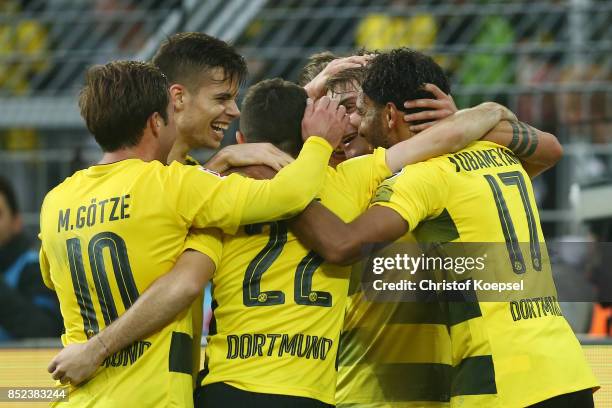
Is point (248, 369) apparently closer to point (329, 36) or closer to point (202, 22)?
point (329, 36)

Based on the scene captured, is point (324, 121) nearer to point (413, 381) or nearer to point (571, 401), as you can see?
point (413, 381)

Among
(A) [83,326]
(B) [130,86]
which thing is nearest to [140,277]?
(A) [83,326]

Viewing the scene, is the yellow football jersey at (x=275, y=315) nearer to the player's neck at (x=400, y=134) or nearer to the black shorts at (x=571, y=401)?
the player's neck at (x=400, y=134)

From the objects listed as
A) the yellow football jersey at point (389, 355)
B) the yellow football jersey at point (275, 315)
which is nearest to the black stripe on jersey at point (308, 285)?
the yellow football jersey at point (275, 315)

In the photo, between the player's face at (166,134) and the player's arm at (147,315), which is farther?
the player's face at (166,134)

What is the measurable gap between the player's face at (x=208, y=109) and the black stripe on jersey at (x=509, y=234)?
1.04 m

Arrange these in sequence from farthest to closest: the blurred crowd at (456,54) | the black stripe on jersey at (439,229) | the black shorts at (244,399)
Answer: the blurred crowd at (456,54) → the black stripe on jersey at (439,229) → the black shorts at (244,399)

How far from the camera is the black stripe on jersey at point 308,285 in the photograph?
329 centimetres

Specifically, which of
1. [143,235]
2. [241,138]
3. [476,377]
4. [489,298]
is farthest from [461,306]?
[143,235]

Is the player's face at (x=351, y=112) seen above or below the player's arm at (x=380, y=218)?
above

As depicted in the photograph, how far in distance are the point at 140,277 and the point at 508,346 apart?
4.00ft

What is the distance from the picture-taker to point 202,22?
1072 centimetres

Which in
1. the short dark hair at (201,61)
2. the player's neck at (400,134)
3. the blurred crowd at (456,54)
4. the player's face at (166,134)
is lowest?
the player's face at (166,134)

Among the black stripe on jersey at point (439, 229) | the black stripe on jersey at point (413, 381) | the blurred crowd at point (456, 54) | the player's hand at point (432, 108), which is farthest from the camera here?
the blurred crowd at point (456, 54)
